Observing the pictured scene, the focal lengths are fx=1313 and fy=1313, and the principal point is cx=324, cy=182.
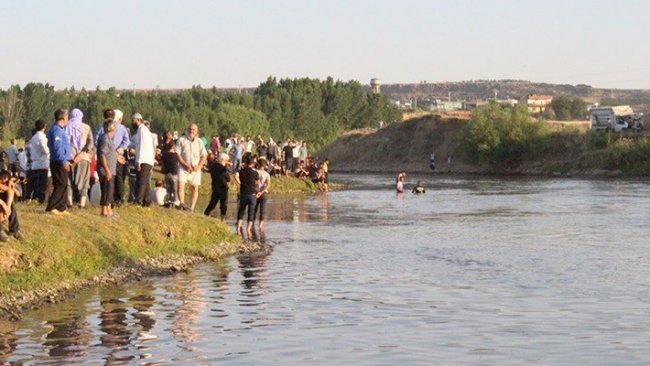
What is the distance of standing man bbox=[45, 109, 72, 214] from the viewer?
22.3m

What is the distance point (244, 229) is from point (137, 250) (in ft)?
30.2

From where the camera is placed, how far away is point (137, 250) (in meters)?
22.9

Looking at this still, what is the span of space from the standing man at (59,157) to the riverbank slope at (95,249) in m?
0.35

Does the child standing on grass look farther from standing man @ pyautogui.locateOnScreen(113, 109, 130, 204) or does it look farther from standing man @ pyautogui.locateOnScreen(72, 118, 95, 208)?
standing man @ pyautogui.locateOnScreen(72, 118, 95, 208)

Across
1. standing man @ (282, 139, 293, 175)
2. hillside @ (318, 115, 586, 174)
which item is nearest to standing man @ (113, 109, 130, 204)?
standing man @ (282, 139, 293, 175)

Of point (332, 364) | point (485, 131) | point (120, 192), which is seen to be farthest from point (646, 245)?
point (485, 131)

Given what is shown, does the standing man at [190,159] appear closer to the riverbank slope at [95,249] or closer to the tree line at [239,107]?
the riverbank slope at [95,249]

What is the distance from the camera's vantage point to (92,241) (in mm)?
21219

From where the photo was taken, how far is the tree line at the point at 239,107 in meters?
129

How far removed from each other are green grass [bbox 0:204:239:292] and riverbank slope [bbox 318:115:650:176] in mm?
65587

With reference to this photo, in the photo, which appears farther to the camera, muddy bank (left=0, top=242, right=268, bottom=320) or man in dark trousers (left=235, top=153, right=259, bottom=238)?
man in dark trousers (left=235, top=153, right=259, bottom=238)

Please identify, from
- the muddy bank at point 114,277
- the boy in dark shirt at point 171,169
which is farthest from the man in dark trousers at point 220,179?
the muddy bank at point 114,277

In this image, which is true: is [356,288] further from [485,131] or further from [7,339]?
[485,131]

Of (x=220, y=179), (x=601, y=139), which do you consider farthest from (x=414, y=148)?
(x=220, y=179)
